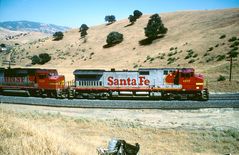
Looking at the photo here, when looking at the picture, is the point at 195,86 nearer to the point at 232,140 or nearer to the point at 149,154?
the point at 232,140

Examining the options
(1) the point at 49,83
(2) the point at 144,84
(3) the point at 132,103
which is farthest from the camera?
(1) the point at 49,83

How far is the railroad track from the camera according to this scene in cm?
2970

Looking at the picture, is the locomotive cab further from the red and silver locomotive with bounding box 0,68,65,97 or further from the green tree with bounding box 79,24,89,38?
the green tree with bounding box 79,24,89,38

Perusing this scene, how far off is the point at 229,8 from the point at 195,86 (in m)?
79.7

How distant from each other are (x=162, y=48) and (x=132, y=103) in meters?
45.7

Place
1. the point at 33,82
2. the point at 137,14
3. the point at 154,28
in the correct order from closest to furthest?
the point at 33,82 < the point at 154,28 < the point at 137,14

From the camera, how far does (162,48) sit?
7475cm

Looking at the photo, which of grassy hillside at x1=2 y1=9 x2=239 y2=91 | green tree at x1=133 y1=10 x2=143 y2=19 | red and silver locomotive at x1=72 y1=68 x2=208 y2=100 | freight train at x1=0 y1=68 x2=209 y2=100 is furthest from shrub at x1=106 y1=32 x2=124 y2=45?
red and silver locomotive at x1=72 y1=68 x2=208 y2=100

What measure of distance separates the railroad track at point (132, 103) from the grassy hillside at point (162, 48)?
768 centimetres

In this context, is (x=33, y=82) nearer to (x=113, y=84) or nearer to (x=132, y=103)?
(x=113, y=84)

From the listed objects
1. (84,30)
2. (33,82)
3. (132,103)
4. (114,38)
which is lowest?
(132,103)

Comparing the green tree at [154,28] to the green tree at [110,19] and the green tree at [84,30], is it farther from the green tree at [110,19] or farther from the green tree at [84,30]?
the green tree at [110,19]

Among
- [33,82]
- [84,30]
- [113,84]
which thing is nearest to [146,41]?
[84,30]

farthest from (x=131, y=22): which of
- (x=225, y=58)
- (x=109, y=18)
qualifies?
Answer: (x=225, y=58)
